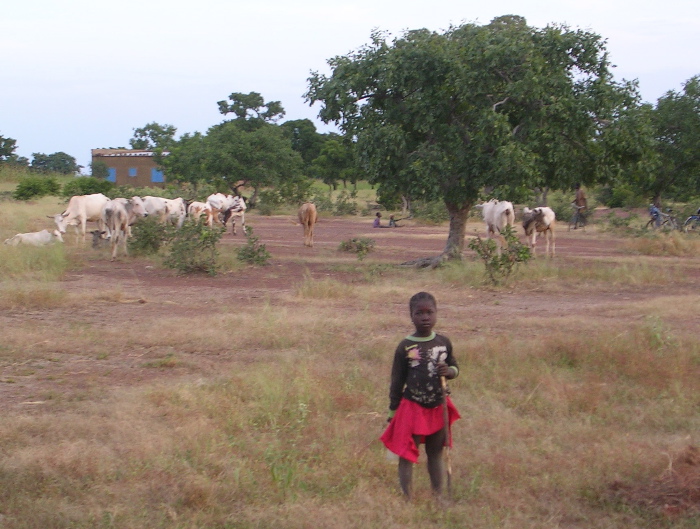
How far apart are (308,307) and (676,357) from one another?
5065mm

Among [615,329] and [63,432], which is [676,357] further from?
[63,432]

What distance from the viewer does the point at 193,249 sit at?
51.1 feet

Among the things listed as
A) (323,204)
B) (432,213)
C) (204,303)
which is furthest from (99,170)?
(204,303)

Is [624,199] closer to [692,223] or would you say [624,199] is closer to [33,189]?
[692,223]

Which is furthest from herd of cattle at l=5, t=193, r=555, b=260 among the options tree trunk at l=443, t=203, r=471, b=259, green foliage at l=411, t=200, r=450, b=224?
green foliage at l=411, t=200, r=450, b=224

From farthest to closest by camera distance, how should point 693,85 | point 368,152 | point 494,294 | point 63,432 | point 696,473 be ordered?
point 693,85 < point 368,152 < point 494,294 < point 63,432 < point 696,473

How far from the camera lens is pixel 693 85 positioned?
26.9m

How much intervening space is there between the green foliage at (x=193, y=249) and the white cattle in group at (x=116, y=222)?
2.50m

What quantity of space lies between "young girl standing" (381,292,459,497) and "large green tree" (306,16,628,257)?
10422mm

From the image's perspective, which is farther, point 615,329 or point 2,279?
point 2,279

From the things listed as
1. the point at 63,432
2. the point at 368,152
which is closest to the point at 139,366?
the point at 63,432

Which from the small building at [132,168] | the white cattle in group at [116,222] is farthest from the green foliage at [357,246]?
the small building at [132,168]

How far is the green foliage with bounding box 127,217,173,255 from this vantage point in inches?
710

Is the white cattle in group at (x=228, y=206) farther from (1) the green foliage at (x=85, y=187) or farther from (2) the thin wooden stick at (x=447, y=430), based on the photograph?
(2) the thin wooden stick at (x=447, y=430)
